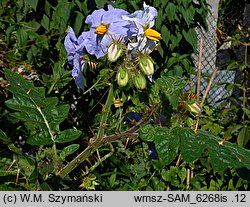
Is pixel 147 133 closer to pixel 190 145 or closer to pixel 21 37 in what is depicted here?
pixel 190 145

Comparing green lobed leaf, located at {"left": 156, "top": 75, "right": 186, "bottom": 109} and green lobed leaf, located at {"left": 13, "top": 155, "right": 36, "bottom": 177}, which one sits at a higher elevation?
green lobed leaf, located at {"left": 156, "top": 75, "right": 186, "bottom": 109}

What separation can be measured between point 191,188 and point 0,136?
136 cm

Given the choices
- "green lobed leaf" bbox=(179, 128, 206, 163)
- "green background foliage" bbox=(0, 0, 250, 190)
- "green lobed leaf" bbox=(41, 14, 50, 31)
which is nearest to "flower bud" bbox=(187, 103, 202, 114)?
"green background foliage" bbox=(0, 0, 250, 190)

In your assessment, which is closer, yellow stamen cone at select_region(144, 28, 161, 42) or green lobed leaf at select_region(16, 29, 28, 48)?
yellow stamen cone at select_region(144, 28, 161, 42)

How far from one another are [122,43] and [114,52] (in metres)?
0.05

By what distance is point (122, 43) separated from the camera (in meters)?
1.12

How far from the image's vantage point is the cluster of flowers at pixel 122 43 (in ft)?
3.59

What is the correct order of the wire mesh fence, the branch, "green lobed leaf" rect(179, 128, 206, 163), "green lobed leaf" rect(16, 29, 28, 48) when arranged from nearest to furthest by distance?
"green lobed leaf" rect(179, 128, 206, 163) < the branch < "green lobed leaf" rect(16, 29, 28, 48) < the wire mesh fence

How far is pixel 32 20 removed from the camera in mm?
2771

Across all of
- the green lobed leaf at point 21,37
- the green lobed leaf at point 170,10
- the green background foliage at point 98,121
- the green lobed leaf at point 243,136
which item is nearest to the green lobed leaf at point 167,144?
the green background foliage at point 98,121

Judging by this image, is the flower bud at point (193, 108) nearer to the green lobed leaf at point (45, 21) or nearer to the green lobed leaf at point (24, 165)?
the green lobed leaf at point (24, 165)

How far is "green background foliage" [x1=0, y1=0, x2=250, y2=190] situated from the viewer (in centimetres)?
101

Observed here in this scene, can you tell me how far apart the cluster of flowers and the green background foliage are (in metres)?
0.05

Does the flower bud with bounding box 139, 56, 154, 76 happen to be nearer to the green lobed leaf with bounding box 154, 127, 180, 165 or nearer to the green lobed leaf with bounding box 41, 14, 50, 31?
the green lobed leaf with bounding box 154, 127, 180, 165
